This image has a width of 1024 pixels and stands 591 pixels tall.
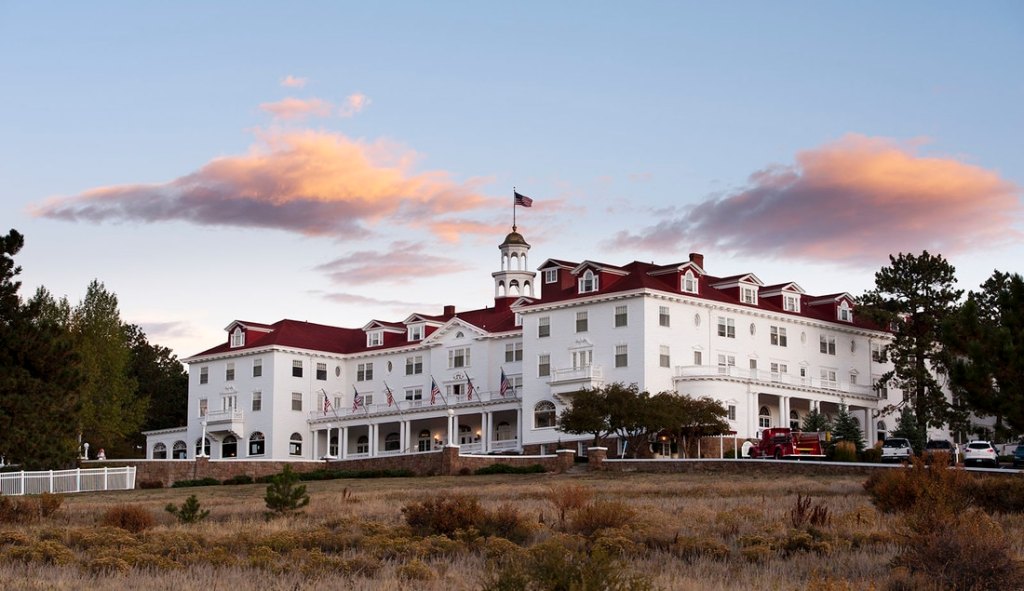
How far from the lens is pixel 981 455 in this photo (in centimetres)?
6266

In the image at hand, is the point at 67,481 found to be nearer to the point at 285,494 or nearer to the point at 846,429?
the point at 285,494

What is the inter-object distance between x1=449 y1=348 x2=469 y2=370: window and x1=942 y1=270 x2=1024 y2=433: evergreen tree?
191 feet

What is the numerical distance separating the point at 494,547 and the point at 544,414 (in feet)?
191

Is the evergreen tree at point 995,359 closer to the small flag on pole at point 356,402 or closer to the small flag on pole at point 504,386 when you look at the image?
the small flag on pole at point 504,386

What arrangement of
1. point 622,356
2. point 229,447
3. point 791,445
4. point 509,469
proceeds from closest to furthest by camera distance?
point 509,469, point 791,445, point 622,356, point 229,447

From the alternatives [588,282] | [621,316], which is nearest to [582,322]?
[588,282]

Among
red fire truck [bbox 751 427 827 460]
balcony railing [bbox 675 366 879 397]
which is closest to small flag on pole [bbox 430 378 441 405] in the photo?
balcony railing [bbox 675 366 879 397]

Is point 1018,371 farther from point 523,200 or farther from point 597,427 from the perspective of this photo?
point 523,200

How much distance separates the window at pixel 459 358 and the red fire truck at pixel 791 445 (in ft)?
94.8

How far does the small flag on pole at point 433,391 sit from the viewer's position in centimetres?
8775

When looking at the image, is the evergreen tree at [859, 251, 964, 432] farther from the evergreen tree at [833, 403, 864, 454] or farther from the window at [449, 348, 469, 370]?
the window at [449, 348, 469, 370]

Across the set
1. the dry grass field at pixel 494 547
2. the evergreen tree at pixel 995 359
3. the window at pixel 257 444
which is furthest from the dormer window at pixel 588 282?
the evergreen tree at pixel 995 359

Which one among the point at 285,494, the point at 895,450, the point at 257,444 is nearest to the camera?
the point at 285,494

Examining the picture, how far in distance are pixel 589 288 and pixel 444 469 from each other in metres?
19.6
